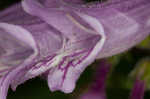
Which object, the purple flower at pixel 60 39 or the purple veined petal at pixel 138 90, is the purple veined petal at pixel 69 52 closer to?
the purple flower at pixel 60 39

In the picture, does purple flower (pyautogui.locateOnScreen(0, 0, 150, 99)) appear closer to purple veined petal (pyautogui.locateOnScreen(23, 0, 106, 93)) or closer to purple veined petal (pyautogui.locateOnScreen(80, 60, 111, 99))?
purple veined petal (pyautogui.locateOnScreen(23, 0, 106, 93))

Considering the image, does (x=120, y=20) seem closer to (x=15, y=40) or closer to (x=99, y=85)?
(x=15, y=40)

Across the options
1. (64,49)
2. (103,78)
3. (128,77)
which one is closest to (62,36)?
(64,49)

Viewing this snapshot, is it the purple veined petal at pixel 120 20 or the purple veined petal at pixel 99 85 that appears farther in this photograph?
the purple veined petal at pixel 99 85

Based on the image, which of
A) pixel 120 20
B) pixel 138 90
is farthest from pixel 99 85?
pixel 120 20

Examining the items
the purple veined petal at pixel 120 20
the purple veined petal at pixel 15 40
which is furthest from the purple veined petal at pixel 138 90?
the purple veined petal at pixel 15 40

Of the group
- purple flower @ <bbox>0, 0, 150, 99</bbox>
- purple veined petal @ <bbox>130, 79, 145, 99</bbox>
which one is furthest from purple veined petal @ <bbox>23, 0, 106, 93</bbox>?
purple veined petal @ <bbox>130, 79, 145, 99</bbox>

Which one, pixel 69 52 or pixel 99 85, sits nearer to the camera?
pixel 69 52
